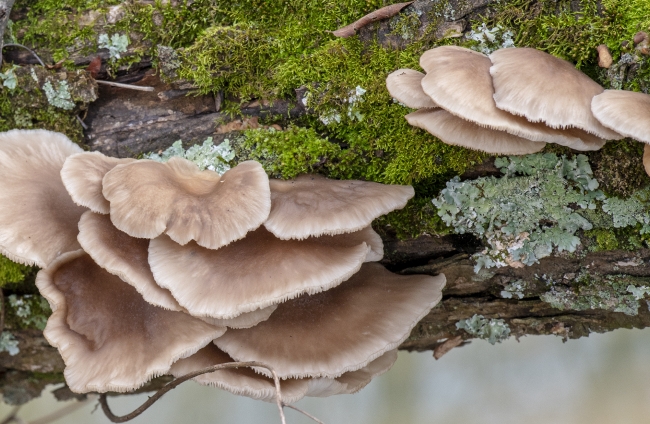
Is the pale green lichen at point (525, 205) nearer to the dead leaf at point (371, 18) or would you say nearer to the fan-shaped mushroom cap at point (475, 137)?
the fan-shaped mushroom cap at point (475, 137)

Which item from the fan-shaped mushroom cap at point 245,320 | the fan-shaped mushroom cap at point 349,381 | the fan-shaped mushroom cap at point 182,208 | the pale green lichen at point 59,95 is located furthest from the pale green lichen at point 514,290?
the pale green lichen at point 59,95

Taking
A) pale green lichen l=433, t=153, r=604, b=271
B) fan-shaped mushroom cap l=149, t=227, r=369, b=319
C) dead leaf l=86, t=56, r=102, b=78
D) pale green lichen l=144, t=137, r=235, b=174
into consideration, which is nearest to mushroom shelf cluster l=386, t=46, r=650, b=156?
pale green lichen l=433, t=153, r=604, b=271

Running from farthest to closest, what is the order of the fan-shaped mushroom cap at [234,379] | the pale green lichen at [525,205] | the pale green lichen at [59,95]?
the pale green lichen at [59,95]
the pale green lichen at [525,205]
the fan-shaped mushroom cap at [234,379]

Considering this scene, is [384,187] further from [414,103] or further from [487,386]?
[487,386]

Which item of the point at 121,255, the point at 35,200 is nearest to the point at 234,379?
the point at 121,255

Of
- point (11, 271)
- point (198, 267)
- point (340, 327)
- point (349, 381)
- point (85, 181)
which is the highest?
point (85, 181)

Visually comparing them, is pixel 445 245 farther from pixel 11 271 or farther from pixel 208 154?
pixel 11 271

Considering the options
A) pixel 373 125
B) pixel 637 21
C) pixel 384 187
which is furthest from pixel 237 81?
pixel 637 21
